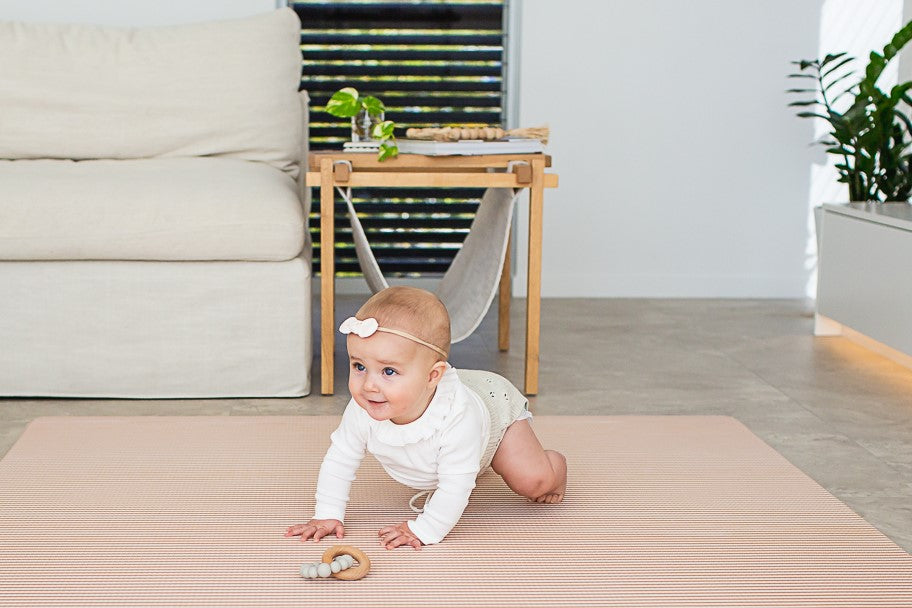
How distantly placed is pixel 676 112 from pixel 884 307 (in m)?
1.26

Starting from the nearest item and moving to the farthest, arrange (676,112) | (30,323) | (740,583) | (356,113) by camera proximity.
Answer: (740,583), (30,323), (356,113), (676,112)

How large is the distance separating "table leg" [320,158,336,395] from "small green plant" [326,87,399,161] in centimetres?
13

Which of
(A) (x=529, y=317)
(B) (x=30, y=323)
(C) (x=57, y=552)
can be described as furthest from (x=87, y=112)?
(C) (x=57, y=552)

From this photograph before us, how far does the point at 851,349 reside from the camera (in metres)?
3.06

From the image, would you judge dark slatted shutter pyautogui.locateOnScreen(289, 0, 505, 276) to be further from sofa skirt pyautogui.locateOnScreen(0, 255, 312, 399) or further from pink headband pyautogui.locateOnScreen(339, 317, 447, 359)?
pink headband pyautogui.locateOnScreen(339, 317, 447, 359)

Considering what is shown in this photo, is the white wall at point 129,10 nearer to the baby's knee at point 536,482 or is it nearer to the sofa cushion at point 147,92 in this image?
the sofa cushion at point 147,92

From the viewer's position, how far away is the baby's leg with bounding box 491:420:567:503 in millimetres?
1709

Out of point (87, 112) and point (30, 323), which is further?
point (87, 112)

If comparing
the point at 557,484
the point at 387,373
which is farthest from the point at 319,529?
the point at 557,484

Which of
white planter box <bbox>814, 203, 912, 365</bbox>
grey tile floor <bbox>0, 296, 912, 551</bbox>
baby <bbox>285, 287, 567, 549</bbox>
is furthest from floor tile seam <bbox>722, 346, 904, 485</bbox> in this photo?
baby <bbox>285, 287, 567, 549</bbox>

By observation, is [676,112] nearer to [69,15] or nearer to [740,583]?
[69,15]

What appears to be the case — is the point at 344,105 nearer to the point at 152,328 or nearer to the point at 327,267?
the point at 327,267

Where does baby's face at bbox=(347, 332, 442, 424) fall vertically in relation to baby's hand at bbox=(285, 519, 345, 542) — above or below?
above

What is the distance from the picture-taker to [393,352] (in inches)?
60.0
